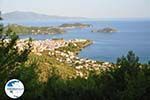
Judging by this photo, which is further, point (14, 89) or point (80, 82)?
point (80, 82)

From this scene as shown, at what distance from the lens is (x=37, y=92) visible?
745cm

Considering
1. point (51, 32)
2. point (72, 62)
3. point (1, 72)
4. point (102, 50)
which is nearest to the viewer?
point (1, 72)

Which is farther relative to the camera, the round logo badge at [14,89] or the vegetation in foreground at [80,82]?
the vegetation in foreground at [80,82]

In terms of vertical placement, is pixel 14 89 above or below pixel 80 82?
above

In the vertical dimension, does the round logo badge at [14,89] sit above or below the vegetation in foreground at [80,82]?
above

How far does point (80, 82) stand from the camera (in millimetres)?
8141

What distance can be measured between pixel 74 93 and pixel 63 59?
4261 cm

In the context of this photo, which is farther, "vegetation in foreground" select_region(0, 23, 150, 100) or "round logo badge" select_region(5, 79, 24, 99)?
"vegetation in foreground" select_region(0, 23, 150, 100)

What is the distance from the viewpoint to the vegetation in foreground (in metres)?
7.05

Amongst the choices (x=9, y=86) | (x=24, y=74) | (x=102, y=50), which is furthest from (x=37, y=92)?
(x=102, y=50)

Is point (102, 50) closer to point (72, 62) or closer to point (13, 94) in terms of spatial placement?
point (72, 62)

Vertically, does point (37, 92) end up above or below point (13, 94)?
below

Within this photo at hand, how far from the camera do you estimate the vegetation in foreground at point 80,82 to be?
7.05 metres

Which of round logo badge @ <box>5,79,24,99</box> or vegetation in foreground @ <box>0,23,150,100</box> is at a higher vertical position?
round logo badge @ <box>5,79,24,99</box>
